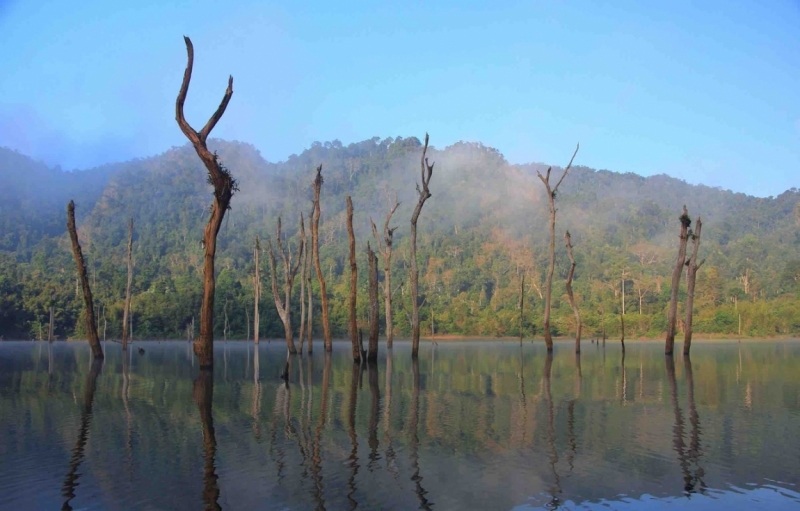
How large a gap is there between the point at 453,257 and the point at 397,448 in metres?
123

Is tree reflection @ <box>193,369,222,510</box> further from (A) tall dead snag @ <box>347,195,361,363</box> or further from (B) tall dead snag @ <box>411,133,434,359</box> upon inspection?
(B) tall dead snag @ <box>411,133,434,359</box>

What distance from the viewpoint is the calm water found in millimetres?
7312

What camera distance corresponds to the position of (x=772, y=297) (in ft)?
323

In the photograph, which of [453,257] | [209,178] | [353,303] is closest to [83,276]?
[353,303]

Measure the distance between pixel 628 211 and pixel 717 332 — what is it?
3138 inches

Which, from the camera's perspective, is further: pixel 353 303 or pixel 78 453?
pixel 353 303

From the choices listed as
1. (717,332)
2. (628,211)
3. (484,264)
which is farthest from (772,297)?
(628,211)

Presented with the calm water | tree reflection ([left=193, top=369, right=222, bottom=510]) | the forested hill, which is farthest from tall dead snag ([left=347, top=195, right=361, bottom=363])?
the calm water

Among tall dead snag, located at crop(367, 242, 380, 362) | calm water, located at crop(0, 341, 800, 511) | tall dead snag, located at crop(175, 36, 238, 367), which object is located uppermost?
tall dead snag, located at crop(175, 36, 238, 367)

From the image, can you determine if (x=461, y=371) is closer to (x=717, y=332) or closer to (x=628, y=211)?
(x=717, y=332)

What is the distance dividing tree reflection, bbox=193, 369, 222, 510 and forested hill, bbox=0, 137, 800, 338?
57.0 feet

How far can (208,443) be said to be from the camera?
995 cm

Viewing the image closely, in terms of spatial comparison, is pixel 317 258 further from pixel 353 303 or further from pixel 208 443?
pixel 208 443

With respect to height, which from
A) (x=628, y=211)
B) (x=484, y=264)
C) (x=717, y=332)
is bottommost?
(x=717, y=332)
